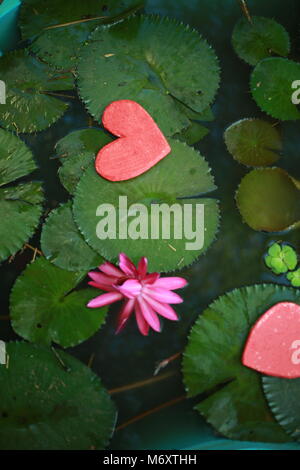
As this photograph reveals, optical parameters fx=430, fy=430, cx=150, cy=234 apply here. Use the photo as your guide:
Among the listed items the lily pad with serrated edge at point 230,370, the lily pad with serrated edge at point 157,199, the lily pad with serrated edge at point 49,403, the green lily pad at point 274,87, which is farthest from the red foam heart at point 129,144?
the lily pad with serrated edge at point 49,403

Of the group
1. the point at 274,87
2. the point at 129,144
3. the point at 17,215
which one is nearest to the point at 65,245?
the point at 17,215

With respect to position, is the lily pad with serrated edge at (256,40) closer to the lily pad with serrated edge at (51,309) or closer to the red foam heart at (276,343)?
the red foam heart at (276,343)

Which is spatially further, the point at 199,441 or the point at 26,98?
the point at 26,98

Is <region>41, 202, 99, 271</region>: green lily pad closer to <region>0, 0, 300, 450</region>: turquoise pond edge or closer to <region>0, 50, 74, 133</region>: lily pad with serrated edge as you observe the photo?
<region>0, 50, 74, 133</region>: lily pad with serrated edge

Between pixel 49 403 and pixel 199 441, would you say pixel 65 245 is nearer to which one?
pixel 49 403
